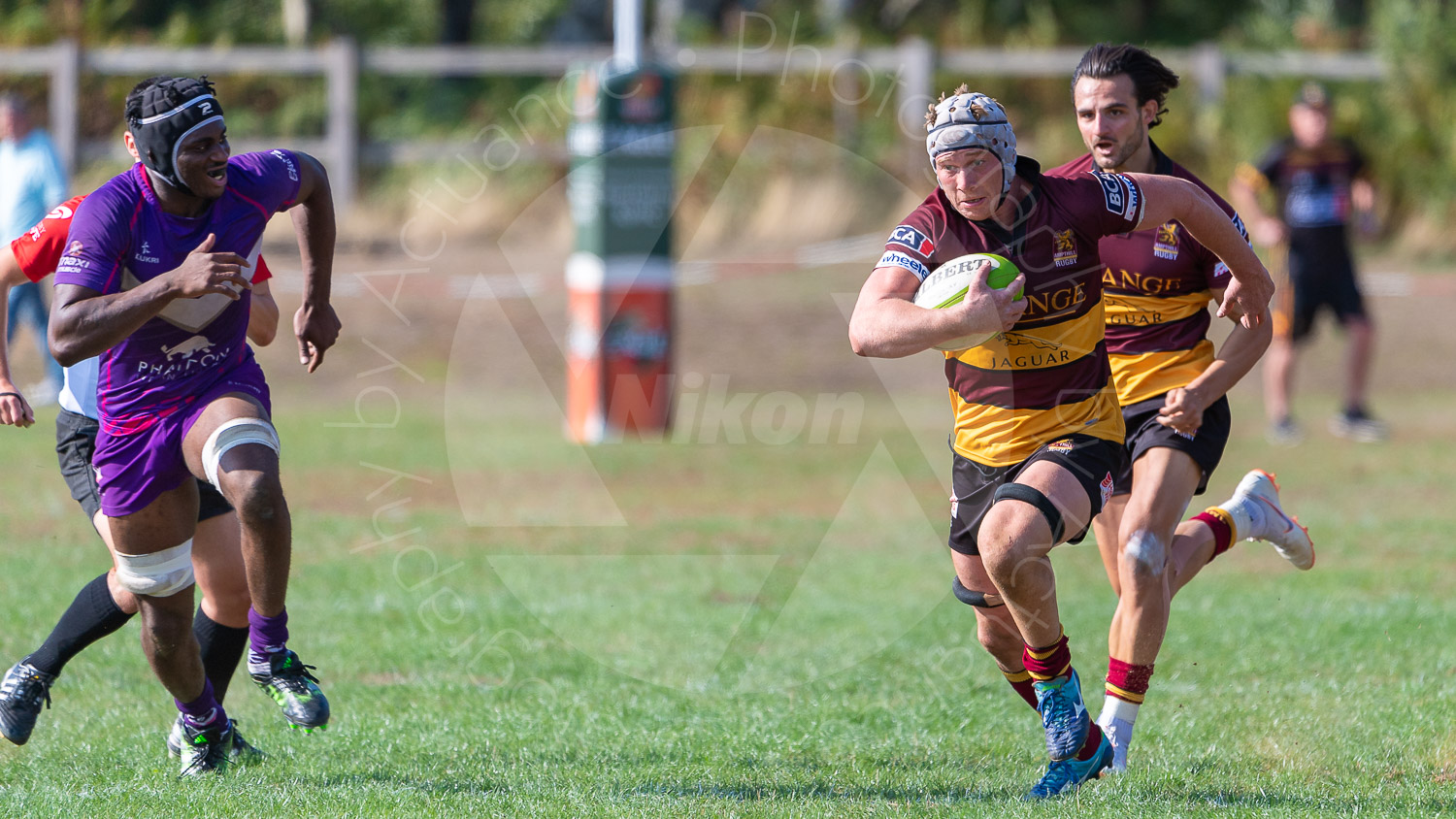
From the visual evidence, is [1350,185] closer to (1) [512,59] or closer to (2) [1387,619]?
(2) [1387,619]

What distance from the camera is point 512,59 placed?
21.0m

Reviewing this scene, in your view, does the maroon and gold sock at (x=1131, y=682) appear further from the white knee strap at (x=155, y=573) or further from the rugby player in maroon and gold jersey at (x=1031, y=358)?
the white knee strap at (x=155, y=573)

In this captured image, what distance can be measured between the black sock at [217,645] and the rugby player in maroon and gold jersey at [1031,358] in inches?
99.5

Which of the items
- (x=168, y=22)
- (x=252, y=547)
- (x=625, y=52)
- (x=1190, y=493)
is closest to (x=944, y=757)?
(x=1190, y=493)

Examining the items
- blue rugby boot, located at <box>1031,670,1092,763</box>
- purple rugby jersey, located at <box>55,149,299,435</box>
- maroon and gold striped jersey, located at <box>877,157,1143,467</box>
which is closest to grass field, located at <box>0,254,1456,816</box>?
blue rugby boot, located at <box>1031,670,1092,763</box>

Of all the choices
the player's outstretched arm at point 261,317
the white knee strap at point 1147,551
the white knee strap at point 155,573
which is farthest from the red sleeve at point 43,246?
the white knee strap at point 1147,551

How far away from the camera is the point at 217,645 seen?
17.9 feet

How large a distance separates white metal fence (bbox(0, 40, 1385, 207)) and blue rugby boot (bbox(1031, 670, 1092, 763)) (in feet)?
52.3

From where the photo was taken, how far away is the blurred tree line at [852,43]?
19938mm

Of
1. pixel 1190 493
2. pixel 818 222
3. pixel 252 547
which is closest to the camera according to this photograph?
pixel 252 547

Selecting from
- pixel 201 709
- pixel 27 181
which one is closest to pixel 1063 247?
pixel 201 709

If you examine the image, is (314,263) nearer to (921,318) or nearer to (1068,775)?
(921,318)

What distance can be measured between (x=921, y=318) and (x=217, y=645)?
2.82 metres

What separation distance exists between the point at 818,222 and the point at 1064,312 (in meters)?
15.8
